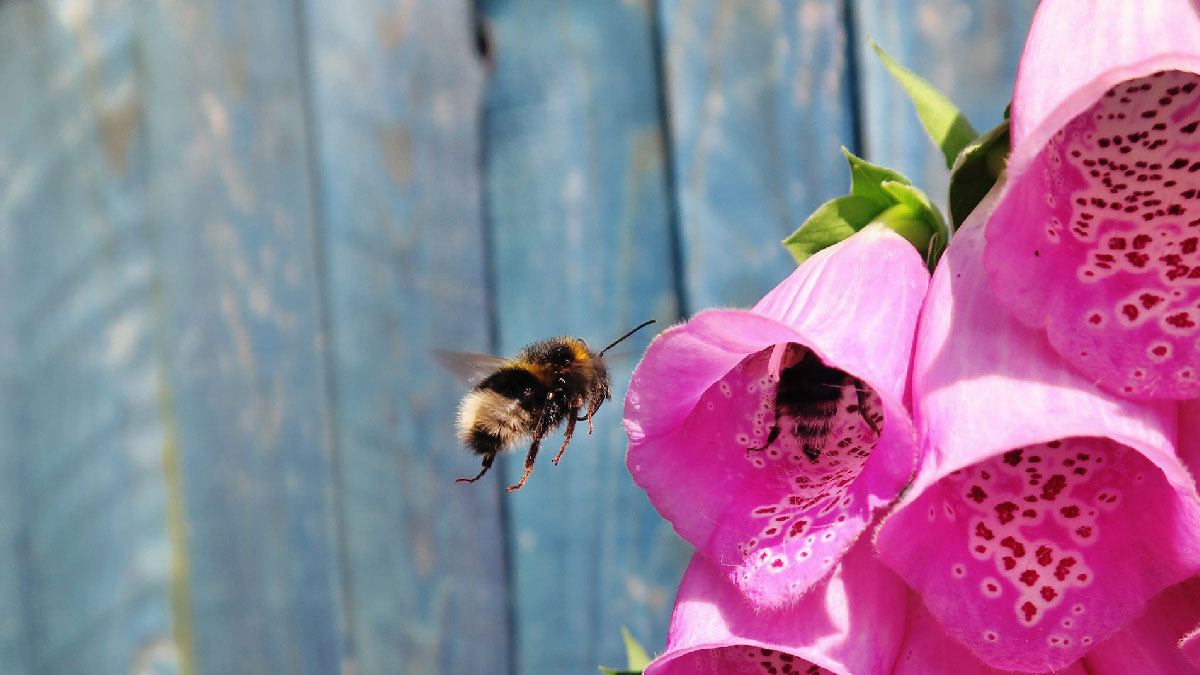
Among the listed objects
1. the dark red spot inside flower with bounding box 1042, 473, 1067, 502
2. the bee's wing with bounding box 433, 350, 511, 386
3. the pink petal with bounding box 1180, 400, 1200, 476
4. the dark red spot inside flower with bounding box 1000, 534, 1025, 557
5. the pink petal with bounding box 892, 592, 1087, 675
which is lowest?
the pink petal with bounding box 892, 592, 1087, 675

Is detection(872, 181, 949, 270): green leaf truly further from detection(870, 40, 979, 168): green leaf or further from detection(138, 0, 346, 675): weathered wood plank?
detection(138, 0, 346, 675): weathered wood plank

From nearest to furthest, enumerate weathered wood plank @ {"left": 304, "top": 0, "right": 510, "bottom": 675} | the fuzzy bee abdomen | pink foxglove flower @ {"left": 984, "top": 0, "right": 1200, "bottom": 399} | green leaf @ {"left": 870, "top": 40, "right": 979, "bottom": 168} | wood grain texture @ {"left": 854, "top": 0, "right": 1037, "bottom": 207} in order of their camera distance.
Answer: pink foxglove flower @ {"left": 984, "top": 0, "right": 1200, "bottom": 399}, green leaf @ {"left": 870, "top": 40, "right": 979, "bottom": 168}, the fuzzy bee abdomen, wood grain texture @ {"left": 854, "top": 0, "right": 1037, "bottom": 207}, weathered wood plank @ {"left": 304, "top": 0, "right": 510, "bottom": 675}

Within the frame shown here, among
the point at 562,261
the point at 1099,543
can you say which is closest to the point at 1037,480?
the point at 1099,543

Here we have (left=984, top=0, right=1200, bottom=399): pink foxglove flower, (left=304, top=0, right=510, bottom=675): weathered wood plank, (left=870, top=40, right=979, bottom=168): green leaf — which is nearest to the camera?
(left=984, top=0, right=1200, bottom=399): pink foxglove flower

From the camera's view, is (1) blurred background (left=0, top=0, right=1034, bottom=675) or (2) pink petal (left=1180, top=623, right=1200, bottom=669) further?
(1) blurred background (left=0, top=0, right=1034, bottom=675)

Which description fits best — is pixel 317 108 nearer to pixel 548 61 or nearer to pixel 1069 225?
pixel 548 61

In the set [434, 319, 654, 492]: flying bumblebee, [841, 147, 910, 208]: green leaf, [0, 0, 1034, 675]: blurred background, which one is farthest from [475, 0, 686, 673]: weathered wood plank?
[841, 147, 910, 208]: green leaf

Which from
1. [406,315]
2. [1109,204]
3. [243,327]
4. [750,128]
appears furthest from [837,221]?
[243,327]

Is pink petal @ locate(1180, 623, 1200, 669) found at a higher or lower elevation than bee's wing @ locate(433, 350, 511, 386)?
lower
